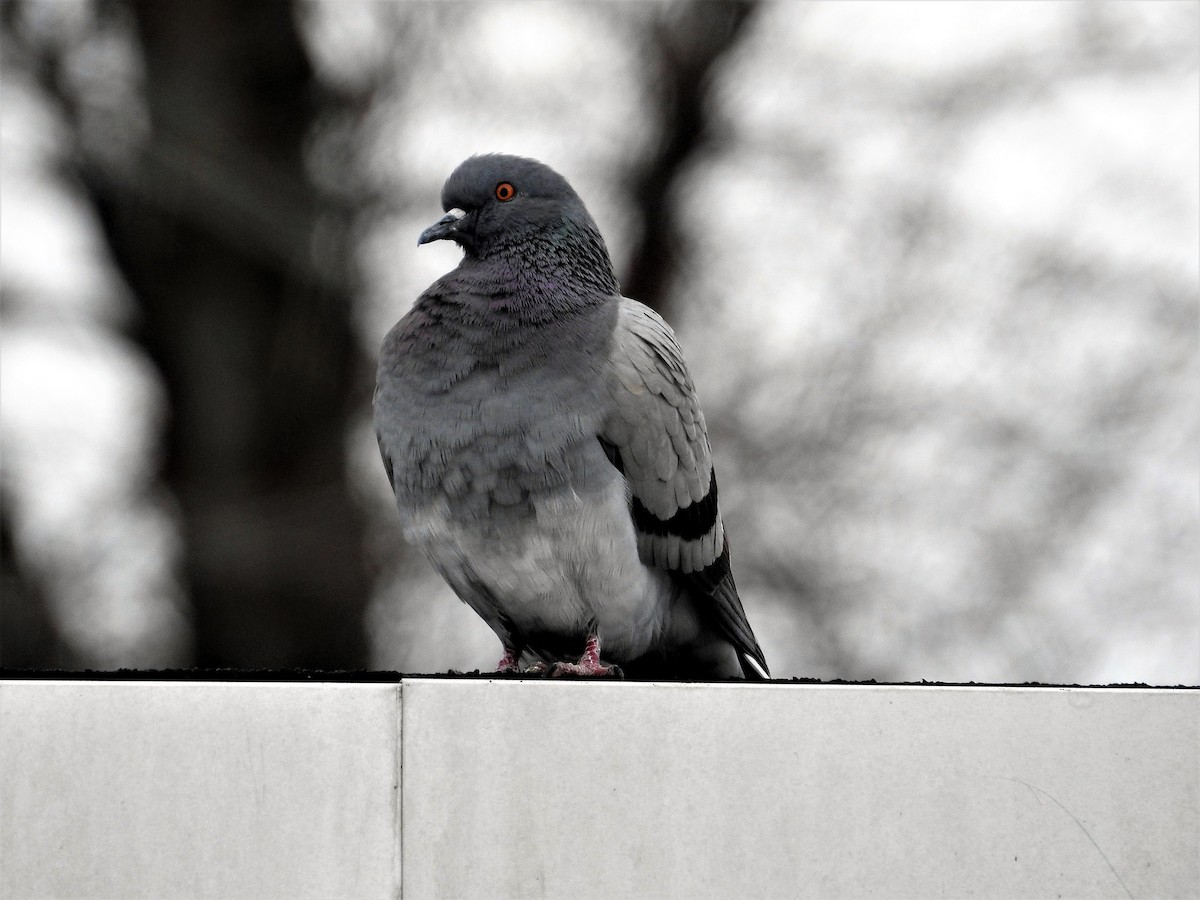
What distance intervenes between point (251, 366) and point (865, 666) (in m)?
3.67

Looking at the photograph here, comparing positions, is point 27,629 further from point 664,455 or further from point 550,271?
point 664,455

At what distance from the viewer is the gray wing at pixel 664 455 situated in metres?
3.26

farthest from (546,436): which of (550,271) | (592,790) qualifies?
(592,790)

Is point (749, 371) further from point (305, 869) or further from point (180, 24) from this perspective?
point (305, 869)

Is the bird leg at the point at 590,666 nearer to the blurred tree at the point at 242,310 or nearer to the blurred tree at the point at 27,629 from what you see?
the blurred tree at the point at 242,310

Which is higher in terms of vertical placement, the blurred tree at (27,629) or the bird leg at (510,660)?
the blurred tree at (27,629)

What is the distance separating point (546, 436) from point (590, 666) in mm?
576

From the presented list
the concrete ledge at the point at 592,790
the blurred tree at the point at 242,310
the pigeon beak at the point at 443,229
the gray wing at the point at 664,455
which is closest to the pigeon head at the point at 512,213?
the pigeon beak at the point at 443,229

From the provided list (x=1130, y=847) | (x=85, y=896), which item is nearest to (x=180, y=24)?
(x=85, y=896)

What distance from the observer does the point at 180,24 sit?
23.7ft

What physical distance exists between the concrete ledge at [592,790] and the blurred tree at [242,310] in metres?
4.32

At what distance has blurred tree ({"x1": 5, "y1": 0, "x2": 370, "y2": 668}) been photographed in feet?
22.0

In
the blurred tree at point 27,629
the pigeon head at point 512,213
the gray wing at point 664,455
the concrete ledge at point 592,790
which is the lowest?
the concrete ledge at point 592,790

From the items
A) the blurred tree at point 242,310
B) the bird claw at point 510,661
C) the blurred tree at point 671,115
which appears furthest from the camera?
the blurred tree at point 671,115
